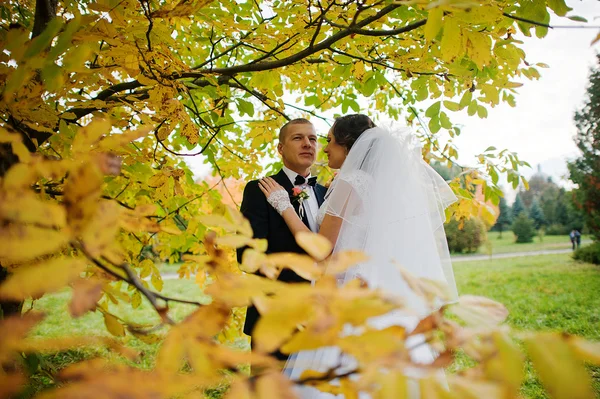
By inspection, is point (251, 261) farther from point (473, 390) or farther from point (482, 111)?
point (482, 111)

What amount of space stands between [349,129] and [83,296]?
2.37 metres

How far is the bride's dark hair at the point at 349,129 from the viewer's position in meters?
2.70

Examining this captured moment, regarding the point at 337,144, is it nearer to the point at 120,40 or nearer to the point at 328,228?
the point at 328,228

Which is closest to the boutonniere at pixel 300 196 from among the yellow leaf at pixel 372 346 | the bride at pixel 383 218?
the bride at pixel 383 218

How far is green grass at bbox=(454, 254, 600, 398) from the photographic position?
642cm

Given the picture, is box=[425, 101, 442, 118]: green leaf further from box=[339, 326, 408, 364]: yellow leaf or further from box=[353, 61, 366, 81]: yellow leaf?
box=[339, 326, 408, 364]: yellow leaf

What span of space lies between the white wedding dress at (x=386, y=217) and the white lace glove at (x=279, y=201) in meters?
0.25

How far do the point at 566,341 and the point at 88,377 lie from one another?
0.67 metres

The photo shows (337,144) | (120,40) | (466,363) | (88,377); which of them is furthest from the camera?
(466,363)

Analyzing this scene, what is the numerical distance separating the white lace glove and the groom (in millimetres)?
150

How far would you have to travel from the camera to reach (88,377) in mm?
493

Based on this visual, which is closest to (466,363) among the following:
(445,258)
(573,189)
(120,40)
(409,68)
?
(445,258)

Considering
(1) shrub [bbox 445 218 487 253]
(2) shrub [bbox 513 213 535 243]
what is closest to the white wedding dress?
(1) shrub [bbox 445 218 487 253]

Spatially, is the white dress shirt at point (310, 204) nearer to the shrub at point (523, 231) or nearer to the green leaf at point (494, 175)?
the green leaf at point (494, 175)
